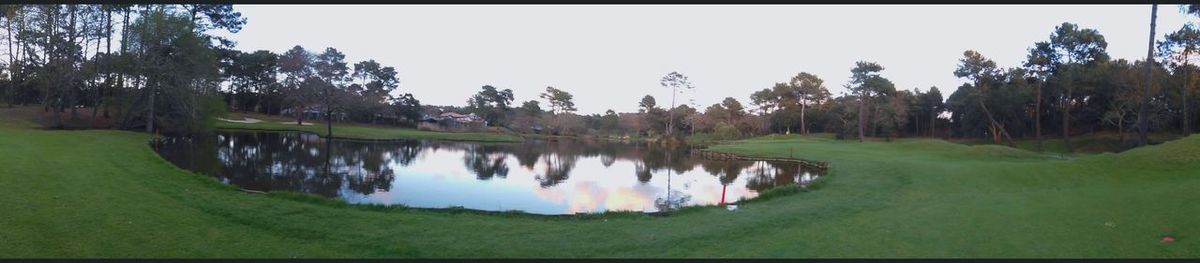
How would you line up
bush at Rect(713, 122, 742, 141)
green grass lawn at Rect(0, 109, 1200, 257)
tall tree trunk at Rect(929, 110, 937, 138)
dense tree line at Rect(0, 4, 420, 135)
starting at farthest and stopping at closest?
tall tree trunk at Rect(929, 110, 937, 138), bush at Rect(713, 122, 742, 141), dense tree line at Rect(0, 4, 420, 135), green grass lawn at Rect(0, 109, 1200, 257)

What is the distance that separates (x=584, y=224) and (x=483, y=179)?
10.2 metres

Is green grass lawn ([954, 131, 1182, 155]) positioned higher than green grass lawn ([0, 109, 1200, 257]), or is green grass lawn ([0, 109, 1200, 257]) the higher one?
green grass lawn ([954, 131, 1182, 155])

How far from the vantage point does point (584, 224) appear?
9.66 meters

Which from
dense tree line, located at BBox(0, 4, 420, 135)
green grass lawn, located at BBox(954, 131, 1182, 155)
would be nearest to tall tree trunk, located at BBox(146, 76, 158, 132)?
dense tree line, located at BBox(0, 4, 420, 135)

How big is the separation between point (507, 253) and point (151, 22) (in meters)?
33.7

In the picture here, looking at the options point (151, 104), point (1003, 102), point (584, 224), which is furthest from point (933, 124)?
point (151, 104)

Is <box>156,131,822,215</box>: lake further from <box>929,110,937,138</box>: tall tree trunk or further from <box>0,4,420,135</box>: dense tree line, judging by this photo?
<box>929,110,937,138</box>: tall tree trunk

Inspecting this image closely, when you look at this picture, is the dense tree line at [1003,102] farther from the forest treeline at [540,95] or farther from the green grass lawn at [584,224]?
the green grass lawn at [584,224]

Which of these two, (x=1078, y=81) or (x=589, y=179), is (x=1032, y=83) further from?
(x=589, y=179)

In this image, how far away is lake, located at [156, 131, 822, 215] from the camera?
14195 millimetres

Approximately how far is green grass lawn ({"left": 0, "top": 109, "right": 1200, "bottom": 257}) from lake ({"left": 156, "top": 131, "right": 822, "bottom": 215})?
2637 mm

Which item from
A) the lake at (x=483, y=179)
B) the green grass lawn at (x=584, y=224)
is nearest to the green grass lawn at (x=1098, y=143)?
the lake at (x=483, y=179)

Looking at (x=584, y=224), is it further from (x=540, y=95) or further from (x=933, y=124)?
(x=540, y=95)

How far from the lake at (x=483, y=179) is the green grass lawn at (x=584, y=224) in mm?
2637
